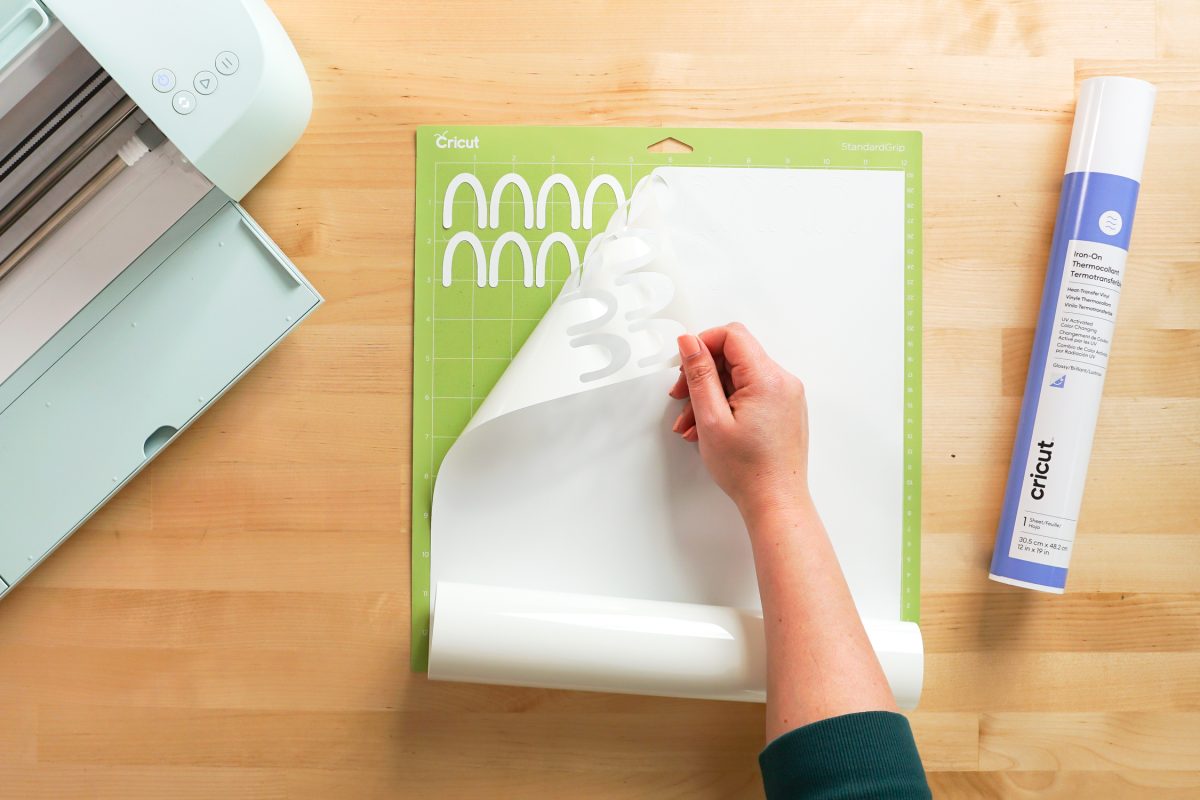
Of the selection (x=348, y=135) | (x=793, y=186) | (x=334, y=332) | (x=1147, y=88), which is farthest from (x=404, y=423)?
(x=1147, y=88)

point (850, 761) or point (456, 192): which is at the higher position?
point (456, 192)

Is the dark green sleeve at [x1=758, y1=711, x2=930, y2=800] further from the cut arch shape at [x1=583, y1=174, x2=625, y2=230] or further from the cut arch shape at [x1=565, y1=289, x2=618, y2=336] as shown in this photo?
the cut arch shape at [x1=583, y1=174, x2=625, y2=230]

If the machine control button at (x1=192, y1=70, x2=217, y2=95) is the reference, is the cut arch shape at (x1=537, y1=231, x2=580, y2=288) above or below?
below

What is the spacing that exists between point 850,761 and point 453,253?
0.48 m

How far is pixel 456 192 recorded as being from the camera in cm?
67

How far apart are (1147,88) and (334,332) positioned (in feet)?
2.24

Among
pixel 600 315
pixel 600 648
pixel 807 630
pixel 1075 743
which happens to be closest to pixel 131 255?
pixel 600 315

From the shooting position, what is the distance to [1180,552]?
2.21 feet

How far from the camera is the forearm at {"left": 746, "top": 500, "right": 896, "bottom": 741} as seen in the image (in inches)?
21.4

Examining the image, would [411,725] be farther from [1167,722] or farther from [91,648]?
[1167,722]

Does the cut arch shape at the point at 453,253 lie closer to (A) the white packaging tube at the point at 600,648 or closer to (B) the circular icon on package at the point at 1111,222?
(A) the white packaging tube at the point at 600,648

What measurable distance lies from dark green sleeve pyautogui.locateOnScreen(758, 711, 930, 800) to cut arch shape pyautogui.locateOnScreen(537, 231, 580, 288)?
1.29ft

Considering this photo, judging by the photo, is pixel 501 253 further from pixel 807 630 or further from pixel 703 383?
pixel 807 630

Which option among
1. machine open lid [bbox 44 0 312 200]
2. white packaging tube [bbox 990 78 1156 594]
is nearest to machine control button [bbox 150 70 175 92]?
machine open lid [bbox 44 0 312 200]
